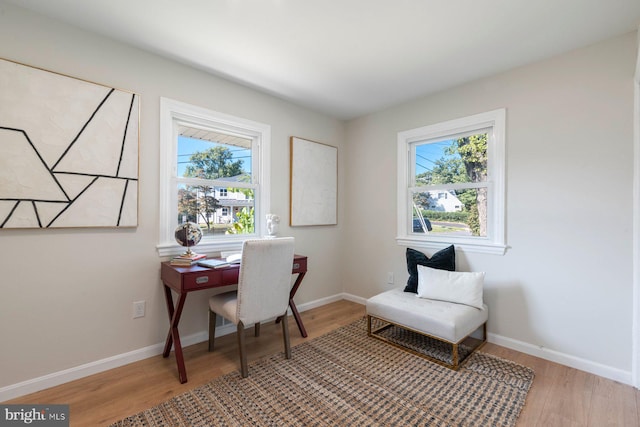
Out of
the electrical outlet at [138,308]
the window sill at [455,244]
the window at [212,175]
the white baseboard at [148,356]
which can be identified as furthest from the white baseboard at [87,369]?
the window sill at [455,244]

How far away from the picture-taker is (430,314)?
2.22m

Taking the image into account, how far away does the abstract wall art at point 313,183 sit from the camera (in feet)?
10.6

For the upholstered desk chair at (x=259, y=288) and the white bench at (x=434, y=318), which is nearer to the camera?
the upholstered desk chair at (x=259, y=288)

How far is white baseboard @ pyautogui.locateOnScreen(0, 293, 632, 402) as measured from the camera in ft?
5.81

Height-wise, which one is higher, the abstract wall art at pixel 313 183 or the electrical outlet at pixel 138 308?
the abstract wall art at pixel 313 183

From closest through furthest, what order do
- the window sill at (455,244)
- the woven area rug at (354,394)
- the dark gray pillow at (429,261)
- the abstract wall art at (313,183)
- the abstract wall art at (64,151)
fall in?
1. the woven area rug at (354,394)
2. the abstract wall art at (64,151)
3. the window sill at (455,244)
4. the dark gray pillow at (429,261)
5. the abstract wall art at (313,183)

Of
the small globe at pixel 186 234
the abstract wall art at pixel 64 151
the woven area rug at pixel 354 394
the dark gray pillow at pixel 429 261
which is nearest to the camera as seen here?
the woven area rug at pixel 354 394

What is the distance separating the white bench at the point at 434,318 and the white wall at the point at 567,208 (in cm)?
39

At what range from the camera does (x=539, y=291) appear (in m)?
2.31

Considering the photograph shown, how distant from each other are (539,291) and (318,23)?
262 cm

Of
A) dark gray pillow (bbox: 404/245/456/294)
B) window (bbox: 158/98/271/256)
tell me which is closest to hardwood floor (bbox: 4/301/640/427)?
dark gray pillow (bbox: 404/245/456/294)

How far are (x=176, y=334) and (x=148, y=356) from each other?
45cm

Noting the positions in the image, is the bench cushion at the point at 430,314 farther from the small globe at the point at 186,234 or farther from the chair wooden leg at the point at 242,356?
the small globe at the point at 186,234

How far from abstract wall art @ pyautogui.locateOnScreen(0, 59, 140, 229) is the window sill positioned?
2.57 meters
